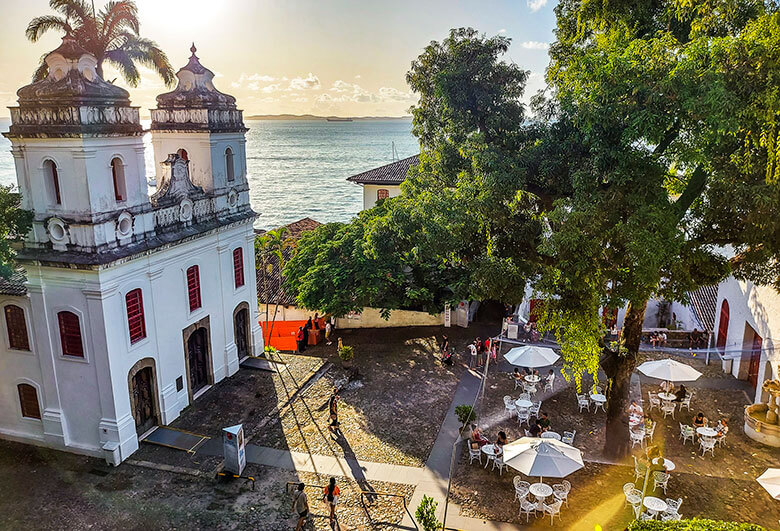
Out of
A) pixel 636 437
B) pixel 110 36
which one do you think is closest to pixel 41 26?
pixel 110 36

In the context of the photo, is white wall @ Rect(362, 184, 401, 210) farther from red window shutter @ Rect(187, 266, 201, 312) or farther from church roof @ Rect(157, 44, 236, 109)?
red window shutter @ Rect(187, 266, 201, 312)

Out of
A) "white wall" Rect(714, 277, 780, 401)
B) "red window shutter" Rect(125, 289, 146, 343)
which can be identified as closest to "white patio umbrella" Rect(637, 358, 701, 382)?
"white wall" Rect(714, 277, 780, 401)

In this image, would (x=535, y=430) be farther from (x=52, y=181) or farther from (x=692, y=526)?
(x=52, y=181)

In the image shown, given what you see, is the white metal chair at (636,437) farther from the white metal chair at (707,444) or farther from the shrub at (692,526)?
the shrub at (692,526)

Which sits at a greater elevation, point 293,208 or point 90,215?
point 90,215

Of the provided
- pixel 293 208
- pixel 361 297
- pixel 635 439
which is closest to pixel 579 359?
pixel 635 439

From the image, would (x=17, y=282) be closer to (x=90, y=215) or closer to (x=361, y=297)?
(x=90, y=215)
